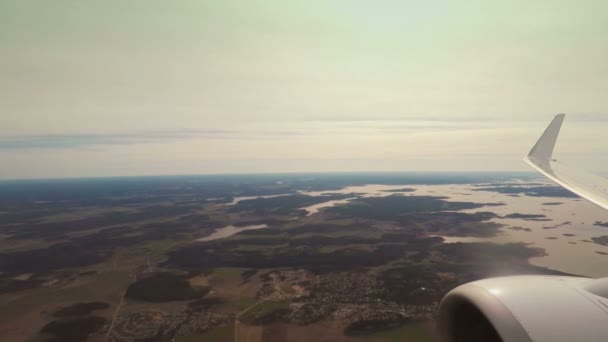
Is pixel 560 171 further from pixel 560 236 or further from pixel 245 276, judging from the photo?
pixel 560 236

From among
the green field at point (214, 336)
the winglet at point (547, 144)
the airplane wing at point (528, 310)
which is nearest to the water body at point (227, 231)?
the green field at point (214, 336)

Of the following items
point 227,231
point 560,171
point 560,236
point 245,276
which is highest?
point 560,171

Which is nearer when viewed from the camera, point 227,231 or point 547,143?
point 547,143

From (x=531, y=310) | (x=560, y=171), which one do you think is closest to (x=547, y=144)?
(x=560, y=171)

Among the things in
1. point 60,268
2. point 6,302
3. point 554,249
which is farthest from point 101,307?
point 554,249

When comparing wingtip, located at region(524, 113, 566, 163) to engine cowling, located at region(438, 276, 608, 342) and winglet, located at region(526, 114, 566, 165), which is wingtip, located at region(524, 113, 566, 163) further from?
engine cowling, located at region(438, 276, 608, 342)

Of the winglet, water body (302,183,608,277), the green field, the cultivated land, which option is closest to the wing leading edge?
the winglet

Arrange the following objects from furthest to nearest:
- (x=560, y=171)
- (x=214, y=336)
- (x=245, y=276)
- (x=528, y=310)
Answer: (x=245, y=276)
(x=214, y=336)
(x=560, y=171)
(x=528, y=310)
